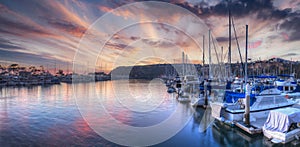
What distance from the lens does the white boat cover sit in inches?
433

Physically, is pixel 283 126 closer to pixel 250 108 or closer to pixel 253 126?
pixel 253 126

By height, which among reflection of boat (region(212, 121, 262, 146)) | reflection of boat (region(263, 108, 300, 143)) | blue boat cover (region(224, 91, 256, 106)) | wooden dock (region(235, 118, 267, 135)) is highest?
blue boat cover (region(224, 91, 256, 106))

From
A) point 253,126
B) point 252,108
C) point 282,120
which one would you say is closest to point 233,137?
point 253,126

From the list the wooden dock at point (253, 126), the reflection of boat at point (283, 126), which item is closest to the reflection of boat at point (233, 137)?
the wooden dock at point (253, 126)

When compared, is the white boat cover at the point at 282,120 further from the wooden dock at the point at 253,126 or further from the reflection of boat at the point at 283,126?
the wooden dock at the point at 253,126

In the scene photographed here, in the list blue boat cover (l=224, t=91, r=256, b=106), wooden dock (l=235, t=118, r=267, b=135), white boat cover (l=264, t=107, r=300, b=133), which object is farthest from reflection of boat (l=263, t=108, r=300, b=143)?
blue boat cover (l=224, t=91, r=256, b=106)

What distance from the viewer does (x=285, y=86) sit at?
2645 cm

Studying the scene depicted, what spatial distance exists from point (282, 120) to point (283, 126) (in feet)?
1.14

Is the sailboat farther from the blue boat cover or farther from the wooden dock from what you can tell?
the wooden dock

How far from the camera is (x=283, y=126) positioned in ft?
36.3

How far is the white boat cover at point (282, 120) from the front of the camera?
11.0 meters

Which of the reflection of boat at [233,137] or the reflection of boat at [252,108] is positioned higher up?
the reflection of boat at [252,108]

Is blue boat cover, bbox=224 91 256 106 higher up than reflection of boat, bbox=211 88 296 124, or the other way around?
blue boat cover, bbox=224 91 256 106

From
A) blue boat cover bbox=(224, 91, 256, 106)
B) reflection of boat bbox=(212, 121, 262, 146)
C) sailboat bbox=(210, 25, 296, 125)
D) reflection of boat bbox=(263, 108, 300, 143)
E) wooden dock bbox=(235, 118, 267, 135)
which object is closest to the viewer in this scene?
reflection of boat bbox=(263, 108, 300, 143)
